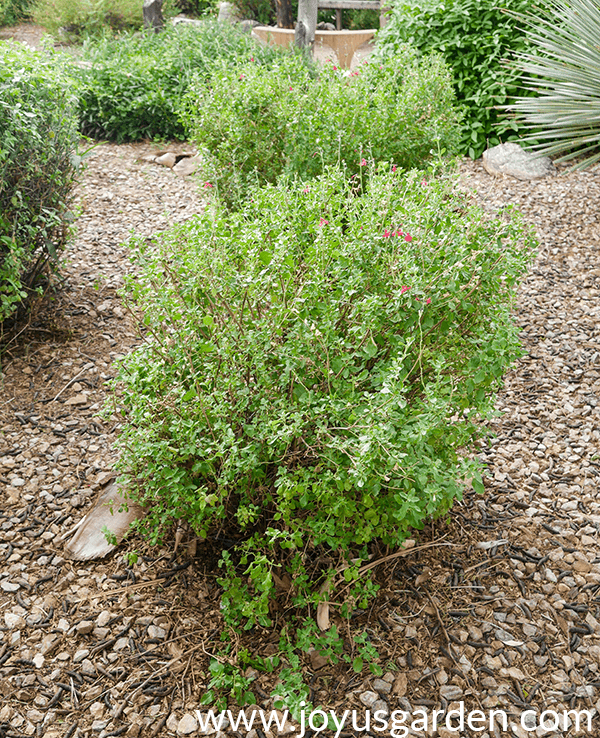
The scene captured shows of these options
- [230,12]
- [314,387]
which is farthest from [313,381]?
[230,12]

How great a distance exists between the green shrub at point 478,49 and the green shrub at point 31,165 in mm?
3703

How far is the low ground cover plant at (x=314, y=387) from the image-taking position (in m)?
1.91

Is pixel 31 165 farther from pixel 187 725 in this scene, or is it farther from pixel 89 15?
pixel 89 15

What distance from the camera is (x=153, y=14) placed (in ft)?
30.3

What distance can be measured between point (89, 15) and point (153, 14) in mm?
2076

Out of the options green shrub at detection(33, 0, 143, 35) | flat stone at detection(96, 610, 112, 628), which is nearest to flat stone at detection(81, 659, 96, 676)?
flat stone at detection(96, 610, 112, 628)

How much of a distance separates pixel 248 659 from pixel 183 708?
24cm

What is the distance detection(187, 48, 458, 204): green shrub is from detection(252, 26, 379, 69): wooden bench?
554 centimetres

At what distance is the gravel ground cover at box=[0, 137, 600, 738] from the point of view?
2.04m

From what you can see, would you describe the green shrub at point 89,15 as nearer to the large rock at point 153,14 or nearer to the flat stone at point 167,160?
the large rock at point 153,14

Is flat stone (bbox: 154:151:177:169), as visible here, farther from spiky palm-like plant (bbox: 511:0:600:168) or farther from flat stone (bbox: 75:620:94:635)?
flat stone (bbox: 75:620:94:635)

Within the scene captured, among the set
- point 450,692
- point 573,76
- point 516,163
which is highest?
point 573,76

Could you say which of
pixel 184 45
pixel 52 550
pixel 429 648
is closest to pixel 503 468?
pixel 429 648

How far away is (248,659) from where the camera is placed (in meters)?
2.05
